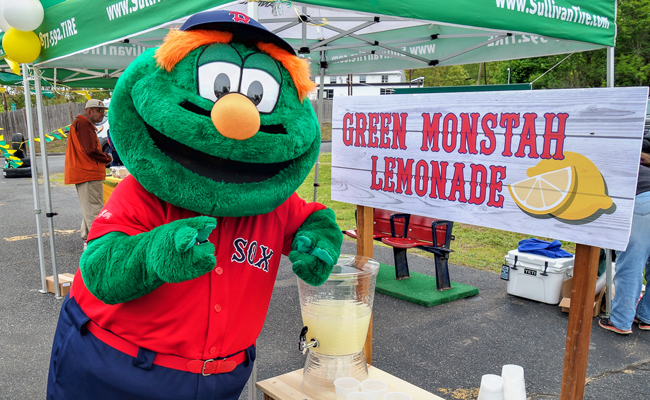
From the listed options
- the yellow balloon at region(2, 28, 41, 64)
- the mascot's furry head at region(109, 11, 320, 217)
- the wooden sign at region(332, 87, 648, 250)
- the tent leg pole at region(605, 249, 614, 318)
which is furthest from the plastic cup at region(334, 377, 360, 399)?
the yellow balloon at region(2, 28, 41, 64)

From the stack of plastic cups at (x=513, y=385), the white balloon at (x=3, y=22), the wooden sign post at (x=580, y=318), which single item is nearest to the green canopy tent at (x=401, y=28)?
the wooden sign post at (x=580, y=318)

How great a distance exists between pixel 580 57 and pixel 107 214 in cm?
3109

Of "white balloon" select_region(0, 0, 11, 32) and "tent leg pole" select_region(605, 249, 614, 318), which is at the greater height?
"white balloon" select_region(0, 0, 11, 32)

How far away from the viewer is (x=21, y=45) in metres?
3.95

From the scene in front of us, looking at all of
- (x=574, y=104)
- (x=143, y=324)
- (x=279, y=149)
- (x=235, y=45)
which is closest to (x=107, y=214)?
(x=143, y=324)

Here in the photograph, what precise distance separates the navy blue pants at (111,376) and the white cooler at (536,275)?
3.74m

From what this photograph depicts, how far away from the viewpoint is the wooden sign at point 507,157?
5.40 ft

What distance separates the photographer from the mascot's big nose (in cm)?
151

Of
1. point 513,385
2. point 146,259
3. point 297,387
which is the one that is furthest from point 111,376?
point 513,385

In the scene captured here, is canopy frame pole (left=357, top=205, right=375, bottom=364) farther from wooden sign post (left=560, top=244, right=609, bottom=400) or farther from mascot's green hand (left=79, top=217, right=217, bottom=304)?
mascot's green hand (left=79, top=217, right=217, bottom=304)

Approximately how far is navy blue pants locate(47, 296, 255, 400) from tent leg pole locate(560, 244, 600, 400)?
1262mm

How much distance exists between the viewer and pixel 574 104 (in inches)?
67.7

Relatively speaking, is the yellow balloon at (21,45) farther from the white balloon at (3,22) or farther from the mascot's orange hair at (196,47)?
the mascot's orange hair at (196,47)

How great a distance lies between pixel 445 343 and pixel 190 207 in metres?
2.95
